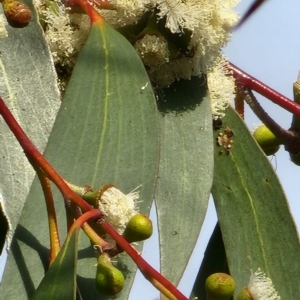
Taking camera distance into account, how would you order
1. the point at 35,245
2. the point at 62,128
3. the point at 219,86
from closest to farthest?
1. the point at 35,245
2. the point at 62,128
3. the point at 219,86

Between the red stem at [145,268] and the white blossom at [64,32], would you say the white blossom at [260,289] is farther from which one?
the white blossom at [64,32]

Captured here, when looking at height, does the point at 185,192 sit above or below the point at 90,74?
below

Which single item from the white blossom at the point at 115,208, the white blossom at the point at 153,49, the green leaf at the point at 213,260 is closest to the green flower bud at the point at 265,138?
the green leaf at the point at 213,260

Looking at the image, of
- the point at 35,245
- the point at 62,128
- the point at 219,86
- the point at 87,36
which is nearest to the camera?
the point at 35,245

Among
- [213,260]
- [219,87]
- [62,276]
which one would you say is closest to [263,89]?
[219,87]

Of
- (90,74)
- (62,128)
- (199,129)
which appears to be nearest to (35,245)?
(62,128)

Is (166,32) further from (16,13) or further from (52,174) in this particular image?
(52,174)

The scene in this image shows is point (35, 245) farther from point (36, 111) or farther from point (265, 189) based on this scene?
point (265, 189)
